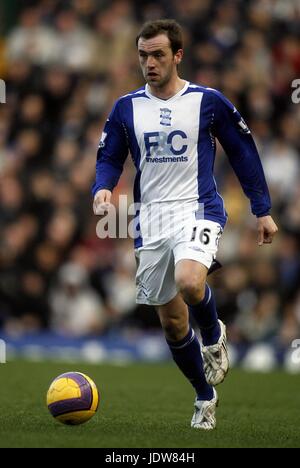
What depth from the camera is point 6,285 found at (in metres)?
14.8

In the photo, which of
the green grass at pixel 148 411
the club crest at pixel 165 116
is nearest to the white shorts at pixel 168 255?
the club crest at pixel 165 116

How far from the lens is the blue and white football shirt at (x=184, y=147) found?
703 centimetres

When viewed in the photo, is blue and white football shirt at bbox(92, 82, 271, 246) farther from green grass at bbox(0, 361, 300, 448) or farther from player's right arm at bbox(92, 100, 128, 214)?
green grass at bbox(0, 361, 300, 448)

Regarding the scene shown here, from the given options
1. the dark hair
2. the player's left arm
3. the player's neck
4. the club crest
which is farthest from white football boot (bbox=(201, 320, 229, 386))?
the dark hair

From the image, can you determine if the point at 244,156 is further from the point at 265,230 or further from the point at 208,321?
the point at 208,321

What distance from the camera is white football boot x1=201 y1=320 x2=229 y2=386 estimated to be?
6.78 meters

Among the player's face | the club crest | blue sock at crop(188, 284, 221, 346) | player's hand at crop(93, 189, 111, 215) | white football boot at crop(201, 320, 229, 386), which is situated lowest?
white football boot at crop(201, 320, 229, 386)

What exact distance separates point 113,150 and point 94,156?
26.9 ft

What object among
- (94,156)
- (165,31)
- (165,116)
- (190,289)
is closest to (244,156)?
(165,116)

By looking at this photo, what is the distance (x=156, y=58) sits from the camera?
703cm

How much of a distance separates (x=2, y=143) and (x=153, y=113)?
9401 millimetres

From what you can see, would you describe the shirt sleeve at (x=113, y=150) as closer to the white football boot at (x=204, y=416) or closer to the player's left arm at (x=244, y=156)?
the player's left arm at (x=244, y=156)

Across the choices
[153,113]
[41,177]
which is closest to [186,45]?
[41,177]

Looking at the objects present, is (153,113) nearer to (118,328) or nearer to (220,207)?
(220,207)
